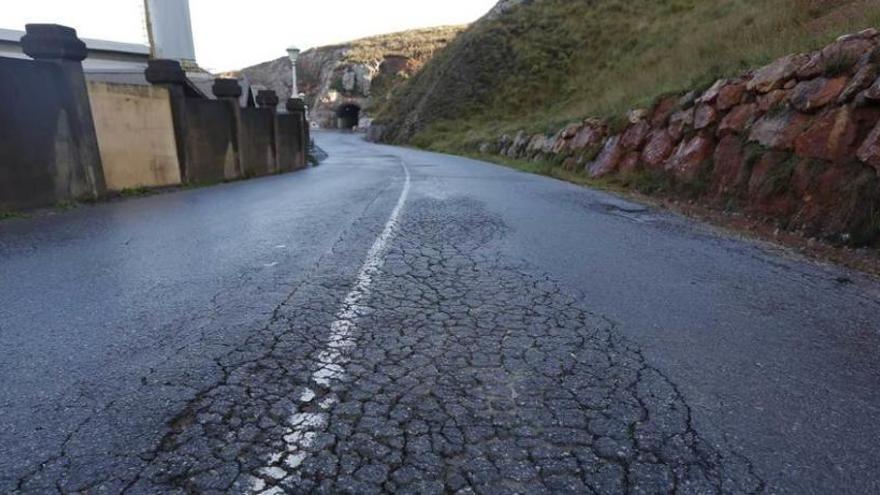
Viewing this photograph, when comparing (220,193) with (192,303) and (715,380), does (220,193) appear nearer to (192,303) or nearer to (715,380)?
(192,303)

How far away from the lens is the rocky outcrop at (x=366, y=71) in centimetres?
8212

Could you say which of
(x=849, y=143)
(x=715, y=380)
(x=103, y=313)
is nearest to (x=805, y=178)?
(x=849, y=143)

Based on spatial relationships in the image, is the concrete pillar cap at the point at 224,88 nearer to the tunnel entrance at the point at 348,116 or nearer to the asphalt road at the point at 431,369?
the asphalt road at the point at 431,369

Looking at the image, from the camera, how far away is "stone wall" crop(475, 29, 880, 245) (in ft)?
21.9

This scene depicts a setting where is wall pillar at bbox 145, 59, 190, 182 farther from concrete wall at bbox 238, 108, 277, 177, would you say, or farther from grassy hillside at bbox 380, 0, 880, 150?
grassy hillside at bbox 380, 0, 880, 150

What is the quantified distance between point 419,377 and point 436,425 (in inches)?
18.7

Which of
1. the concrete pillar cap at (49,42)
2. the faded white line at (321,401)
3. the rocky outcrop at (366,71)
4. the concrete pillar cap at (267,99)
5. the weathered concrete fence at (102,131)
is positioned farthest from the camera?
the rocky outcrop at (366,71)

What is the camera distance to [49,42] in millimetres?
8906

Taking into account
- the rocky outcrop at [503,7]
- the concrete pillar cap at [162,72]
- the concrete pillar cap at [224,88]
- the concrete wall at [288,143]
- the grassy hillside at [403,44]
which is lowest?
the concrete wall at [288,143]

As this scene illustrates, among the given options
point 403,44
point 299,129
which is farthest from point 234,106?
point 403,44

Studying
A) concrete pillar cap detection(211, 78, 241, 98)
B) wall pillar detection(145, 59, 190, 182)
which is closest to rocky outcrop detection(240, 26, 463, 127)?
concrete pillar cap detection(211, 78, 241, 98)

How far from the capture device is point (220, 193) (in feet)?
38.1

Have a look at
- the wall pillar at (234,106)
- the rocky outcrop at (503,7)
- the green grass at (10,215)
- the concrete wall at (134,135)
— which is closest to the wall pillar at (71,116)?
the green grass at (10,215)

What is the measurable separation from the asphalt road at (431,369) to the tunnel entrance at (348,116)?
268ft
